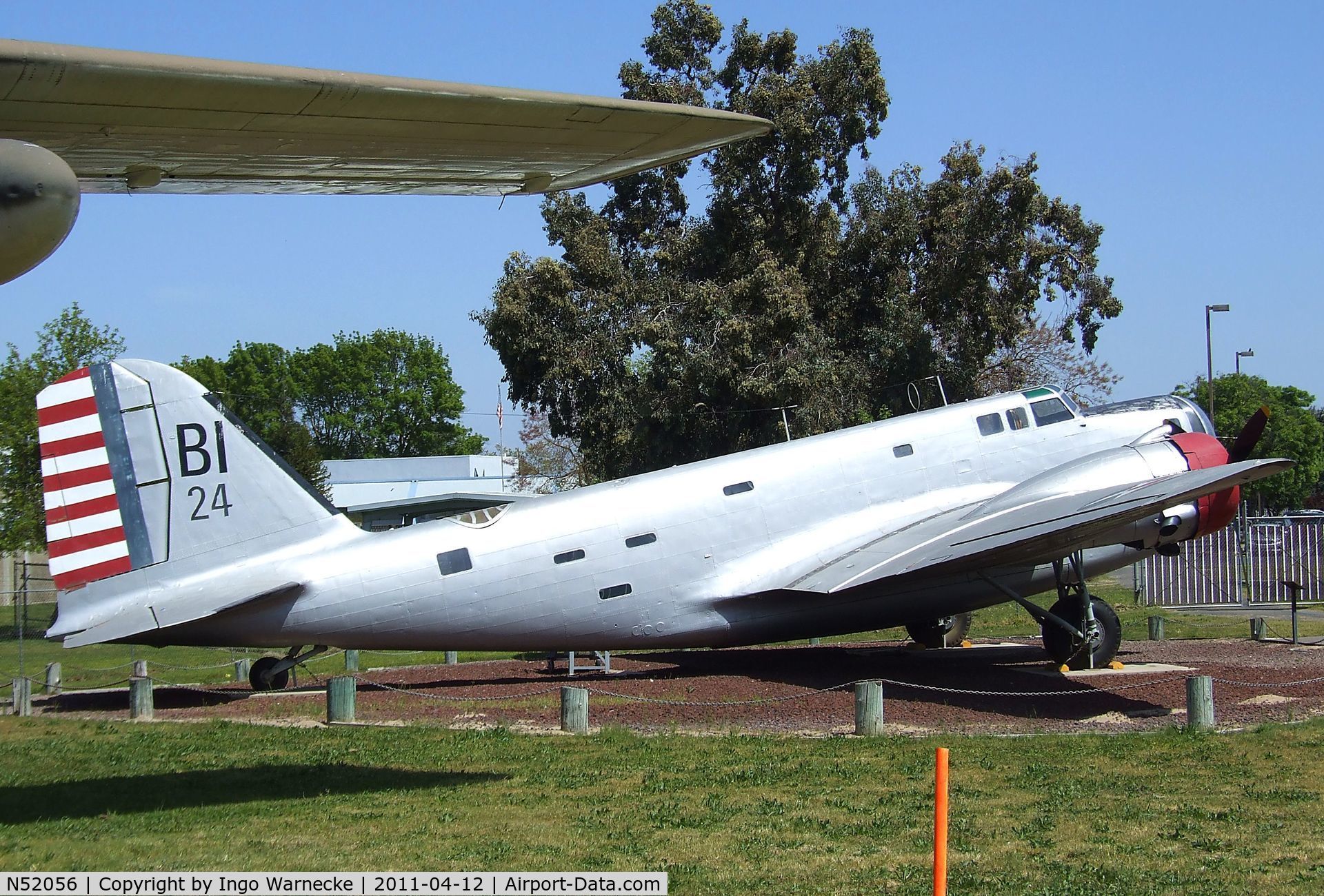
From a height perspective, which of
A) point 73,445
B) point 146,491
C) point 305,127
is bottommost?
point 146,491

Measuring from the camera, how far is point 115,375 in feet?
47.2

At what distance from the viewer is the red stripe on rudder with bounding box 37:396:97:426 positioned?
14.0m

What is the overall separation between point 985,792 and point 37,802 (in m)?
8.84

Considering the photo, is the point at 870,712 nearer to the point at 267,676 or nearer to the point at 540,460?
the point at 267,676

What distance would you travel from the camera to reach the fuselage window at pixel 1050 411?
19.6 m

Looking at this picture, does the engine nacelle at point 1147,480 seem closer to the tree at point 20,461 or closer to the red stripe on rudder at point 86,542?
the red stripe on rudder at point 86,542

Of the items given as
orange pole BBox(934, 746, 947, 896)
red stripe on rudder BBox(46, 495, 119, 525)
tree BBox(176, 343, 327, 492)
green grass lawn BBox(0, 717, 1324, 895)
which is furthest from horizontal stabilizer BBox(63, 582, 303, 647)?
tree BBox(176, 343, 327, 492)

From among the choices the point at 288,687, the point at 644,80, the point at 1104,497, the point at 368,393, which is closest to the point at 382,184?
the point at 1104,497

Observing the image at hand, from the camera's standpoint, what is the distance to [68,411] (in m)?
14.1

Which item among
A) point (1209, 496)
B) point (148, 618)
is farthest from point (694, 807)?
point (1209, 496)

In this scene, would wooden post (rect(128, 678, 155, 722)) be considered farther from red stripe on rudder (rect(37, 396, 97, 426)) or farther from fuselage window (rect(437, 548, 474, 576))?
fuselage window (rect(437, 548, 474, 576))

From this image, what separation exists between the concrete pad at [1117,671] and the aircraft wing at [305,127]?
1224 cm

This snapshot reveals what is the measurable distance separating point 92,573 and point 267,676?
5.09m

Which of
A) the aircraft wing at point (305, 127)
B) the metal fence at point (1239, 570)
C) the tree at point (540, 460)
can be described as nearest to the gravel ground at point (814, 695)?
the aircraft wing at point (305, 127)
